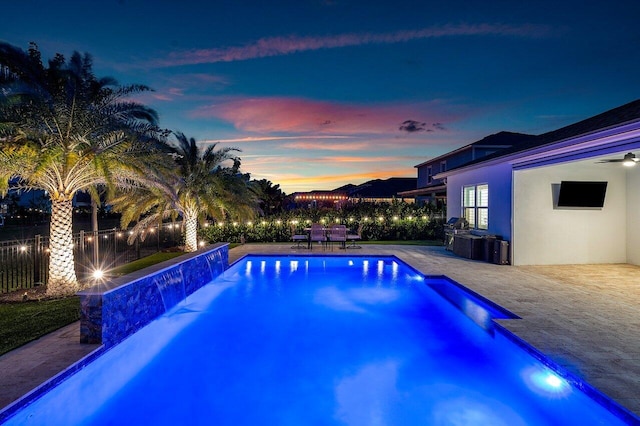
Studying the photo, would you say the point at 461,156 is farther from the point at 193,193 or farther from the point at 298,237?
the point at 193,193

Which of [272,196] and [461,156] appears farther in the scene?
[272,196]

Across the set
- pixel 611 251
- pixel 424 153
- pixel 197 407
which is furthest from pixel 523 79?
pixel 197 407

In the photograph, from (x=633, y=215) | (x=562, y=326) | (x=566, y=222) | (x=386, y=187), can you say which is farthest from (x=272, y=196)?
(x=562, y=326)

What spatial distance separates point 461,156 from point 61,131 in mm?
26357

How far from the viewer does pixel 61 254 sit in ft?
27.4

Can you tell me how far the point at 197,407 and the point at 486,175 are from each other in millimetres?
11986

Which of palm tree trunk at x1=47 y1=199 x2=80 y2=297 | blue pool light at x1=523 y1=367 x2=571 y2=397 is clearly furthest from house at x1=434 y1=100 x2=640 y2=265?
palm tree trunk at x1=47 y1=199 x2=80 y2=297

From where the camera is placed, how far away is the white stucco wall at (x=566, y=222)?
445 inches

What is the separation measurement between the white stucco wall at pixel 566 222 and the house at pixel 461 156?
1226cm

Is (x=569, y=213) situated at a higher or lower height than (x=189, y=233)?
higher

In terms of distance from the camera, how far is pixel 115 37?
15.2m

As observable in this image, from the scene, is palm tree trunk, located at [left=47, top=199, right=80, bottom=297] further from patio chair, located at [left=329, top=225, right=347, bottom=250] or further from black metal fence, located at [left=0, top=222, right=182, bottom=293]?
patio chair, located at [left=329, top=225, right=347, bottom=250]

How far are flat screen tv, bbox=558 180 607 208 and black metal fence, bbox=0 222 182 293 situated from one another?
13.8 m

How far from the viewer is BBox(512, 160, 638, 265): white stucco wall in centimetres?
1130
